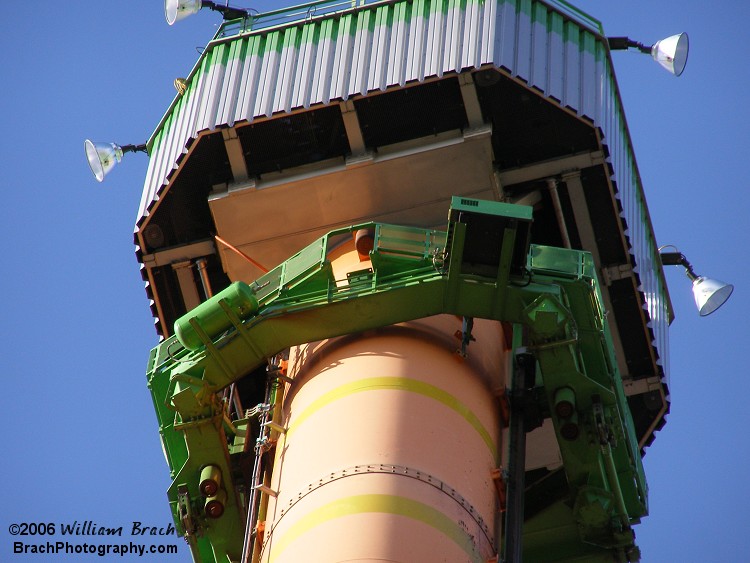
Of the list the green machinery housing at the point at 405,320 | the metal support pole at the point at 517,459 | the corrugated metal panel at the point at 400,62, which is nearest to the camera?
the metal support pole at the point at 517,459

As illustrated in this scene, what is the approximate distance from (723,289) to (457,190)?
238 inches

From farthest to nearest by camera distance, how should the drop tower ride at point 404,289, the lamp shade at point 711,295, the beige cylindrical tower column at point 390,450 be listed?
1. the lamp shade at point 711,295
2. the drop tower ride at point 404,289
3. the beige cylindrical tower column at point 390,450

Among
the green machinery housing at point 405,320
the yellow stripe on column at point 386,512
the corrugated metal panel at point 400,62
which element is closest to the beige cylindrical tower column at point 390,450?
the yellow stripe on column at point 386,512

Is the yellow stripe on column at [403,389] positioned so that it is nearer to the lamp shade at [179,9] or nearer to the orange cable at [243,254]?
the orange cable at [243,254]

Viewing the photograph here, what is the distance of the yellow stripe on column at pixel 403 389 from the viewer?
26.0m

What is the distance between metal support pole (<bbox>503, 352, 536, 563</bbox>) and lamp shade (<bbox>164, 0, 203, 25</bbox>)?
9766 millimetres

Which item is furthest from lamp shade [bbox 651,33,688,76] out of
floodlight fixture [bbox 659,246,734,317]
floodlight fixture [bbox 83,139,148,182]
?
floodlight fixture [bbox 83,139,148,182]

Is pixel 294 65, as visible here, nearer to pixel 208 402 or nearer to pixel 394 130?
pixel 394 130

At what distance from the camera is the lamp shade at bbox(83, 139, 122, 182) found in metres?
31.8

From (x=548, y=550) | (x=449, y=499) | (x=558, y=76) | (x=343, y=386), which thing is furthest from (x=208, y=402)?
(x=558, y=76)

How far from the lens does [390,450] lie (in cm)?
2462

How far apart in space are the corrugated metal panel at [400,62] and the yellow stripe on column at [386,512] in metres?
8.89

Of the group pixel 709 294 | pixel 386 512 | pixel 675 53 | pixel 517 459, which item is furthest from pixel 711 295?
pixel 386 512

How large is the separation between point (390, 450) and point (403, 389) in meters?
1.59
